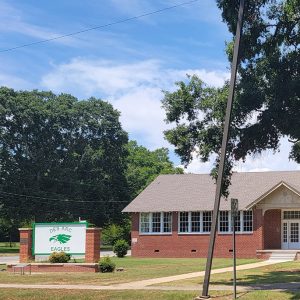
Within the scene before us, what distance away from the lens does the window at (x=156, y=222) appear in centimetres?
4912

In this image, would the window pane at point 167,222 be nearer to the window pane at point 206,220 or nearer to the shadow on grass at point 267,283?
the window pane at point 206,220

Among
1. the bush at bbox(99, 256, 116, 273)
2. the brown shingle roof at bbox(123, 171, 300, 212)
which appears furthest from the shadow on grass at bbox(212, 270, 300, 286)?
the brown shingle roof at bbox(123, 171, 300, 212)

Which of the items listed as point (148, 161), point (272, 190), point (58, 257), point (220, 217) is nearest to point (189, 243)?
point (220, 217)

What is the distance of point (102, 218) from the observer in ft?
230

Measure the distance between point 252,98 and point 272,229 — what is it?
26.9 metres

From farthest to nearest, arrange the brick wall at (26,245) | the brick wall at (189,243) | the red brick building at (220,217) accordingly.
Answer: the brick wall at (189,243) < the red brick building at (220,217) < the brick wall at (26,245)

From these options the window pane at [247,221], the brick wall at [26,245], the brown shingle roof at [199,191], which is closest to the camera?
the brick wall at [26,245]

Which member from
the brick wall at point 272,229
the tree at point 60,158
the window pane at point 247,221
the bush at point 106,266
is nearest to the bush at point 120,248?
the window pane at point 247,221

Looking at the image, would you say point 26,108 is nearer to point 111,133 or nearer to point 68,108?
point 68,108

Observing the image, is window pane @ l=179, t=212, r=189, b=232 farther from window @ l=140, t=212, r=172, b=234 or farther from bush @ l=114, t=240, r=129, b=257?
bush @ l=114, t=240, r=129, b=257

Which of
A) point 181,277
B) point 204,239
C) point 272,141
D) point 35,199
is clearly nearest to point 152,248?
point 204,239

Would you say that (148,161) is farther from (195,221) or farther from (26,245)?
(26,245)

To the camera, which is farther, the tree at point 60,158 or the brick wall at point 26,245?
the tree at point 60,158

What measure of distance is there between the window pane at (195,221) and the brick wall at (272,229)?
510 cm
